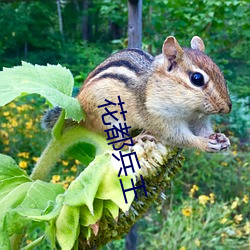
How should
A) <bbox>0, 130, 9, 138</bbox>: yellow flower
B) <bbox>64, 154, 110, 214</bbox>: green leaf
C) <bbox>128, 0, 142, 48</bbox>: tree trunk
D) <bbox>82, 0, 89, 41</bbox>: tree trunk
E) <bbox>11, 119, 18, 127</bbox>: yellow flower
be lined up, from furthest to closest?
<bbox>82, 0, 89, 41</bbox>: tree trunk → <bbox>0, 130, 9, 138</bbox>: yellow flower → <bbox>11, 119, 18, 127</bbox>: yellow flower → <bbox>128, 0, 142, 48</bbox>: tree trunk → <bbox>64, 154, 110, 214</bbox>: green leaf

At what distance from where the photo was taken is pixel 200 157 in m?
2.76

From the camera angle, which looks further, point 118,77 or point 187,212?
point 187,212

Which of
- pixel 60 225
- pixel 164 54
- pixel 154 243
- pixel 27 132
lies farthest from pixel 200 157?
pixel 60 225

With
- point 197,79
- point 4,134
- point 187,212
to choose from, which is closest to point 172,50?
point 197,79

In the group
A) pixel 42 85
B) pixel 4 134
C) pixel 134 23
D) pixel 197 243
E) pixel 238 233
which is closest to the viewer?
pixel 42 85

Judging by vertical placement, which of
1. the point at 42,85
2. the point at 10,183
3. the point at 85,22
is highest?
the point at 42,85

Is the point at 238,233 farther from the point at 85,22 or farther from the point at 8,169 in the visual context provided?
the point at 85,22

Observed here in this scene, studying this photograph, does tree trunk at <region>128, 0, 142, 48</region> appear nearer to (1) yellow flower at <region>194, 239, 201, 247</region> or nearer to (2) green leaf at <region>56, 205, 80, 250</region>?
(2) green leaf at <region>56, 205, 80, 250</region>

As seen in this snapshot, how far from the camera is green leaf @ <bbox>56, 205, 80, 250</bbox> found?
460mm

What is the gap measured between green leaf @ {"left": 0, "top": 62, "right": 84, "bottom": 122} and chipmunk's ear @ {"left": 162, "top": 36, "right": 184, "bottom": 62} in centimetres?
16

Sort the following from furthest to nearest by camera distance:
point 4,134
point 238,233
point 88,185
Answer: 1. point 4,134
2. point 238,233
3. point 88,185

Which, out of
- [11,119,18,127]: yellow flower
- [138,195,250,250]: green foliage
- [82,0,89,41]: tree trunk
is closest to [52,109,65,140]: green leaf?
[138,195,250,250]: green foliage

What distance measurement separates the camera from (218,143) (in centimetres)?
60

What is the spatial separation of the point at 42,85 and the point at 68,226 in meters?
0.19
